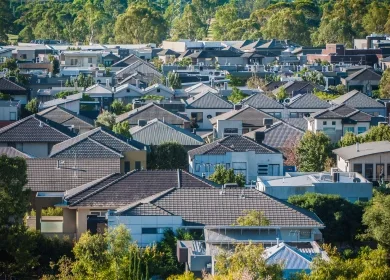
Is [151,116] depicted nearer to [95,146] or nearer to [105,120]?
[105,120]

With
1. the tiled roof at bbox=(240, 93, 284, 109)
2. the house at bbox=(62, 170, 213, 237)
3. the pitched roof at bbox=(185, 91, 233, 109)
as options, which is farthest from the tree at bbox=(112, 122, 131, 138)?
the house at bbox=(62, 170, 213, 237)

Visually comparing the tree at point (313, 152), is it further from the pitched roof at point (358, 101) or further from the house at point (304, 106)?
the pitched roof at point (358, 101)

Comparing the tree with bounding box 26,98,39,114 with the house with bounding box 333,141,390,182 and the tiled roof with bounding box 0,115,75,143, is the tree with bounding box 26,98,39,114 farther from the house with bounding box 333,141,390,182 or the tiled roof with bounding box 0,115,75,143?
the house with bounding box 333,141,390,182

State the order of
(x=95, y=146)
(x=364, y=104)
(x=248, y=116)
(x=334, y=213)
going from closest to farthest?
(x=334, y=213) → (x=95, y=146) → (x=248, y=116) → (x=364, y=104)

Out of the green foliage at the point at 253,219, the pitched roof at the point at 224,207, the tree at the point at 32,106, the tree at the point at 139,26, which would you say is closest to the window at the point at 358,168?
the pitched roof at the point at 224,207

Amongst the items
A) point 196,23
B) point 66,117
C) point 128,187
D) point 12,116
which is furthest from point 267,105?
point 196,23

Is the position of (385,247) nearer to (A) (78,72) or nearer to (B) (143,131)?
(B) (143,131)

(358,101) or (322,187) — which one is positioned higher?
(358,101)
